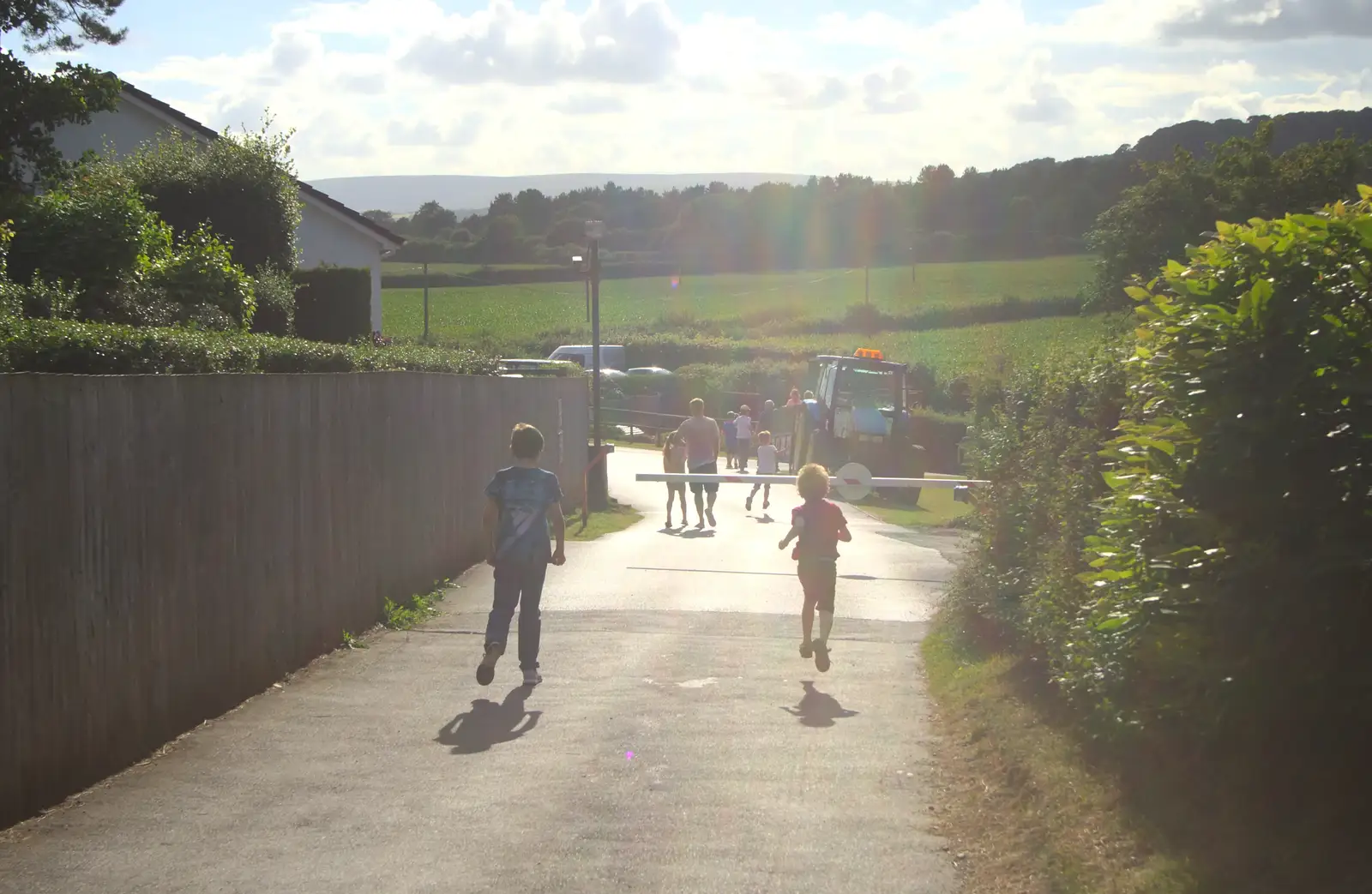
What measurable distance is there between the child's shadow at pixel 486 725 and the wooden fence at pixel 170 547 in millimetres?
1290

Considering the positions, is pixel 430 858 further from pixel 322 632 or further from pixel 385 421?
pixel 385 421

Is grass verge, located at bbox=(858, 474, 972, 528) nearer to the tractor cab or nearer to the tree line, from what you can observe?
the tractor cab

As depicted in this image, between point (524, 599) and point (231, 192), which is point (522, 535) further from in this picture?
point (231, 192)

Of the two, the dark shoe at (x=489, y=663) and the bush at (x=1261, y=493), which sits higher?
the bush at (x=1261, y=493)

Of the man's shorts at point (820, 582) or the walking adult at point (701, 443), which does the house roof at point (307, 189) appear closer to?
the walking adult at point (701, 443)

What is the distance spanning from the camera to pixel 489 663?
28.5 feet

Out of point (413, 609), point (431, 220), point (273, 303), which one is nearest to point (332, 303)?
point (273, 303)

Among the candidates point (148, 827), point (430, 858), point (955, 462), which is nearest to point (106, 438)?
point (148, 827)

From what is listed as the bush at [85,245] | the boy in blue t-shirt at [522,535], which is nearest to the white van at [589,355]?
the bush at [85,245]

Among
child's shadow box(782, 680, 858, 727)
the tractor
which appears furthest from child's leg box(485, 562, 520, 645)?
the tractor

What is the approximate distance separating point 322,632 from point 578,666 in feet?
5.69

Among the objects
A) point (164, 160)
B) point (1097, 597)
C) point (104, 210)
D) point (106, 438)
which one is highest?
point (164, 160)

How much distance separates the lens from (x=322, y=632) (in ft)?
31.4

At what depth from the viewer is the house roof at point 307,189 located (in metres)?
27.1
